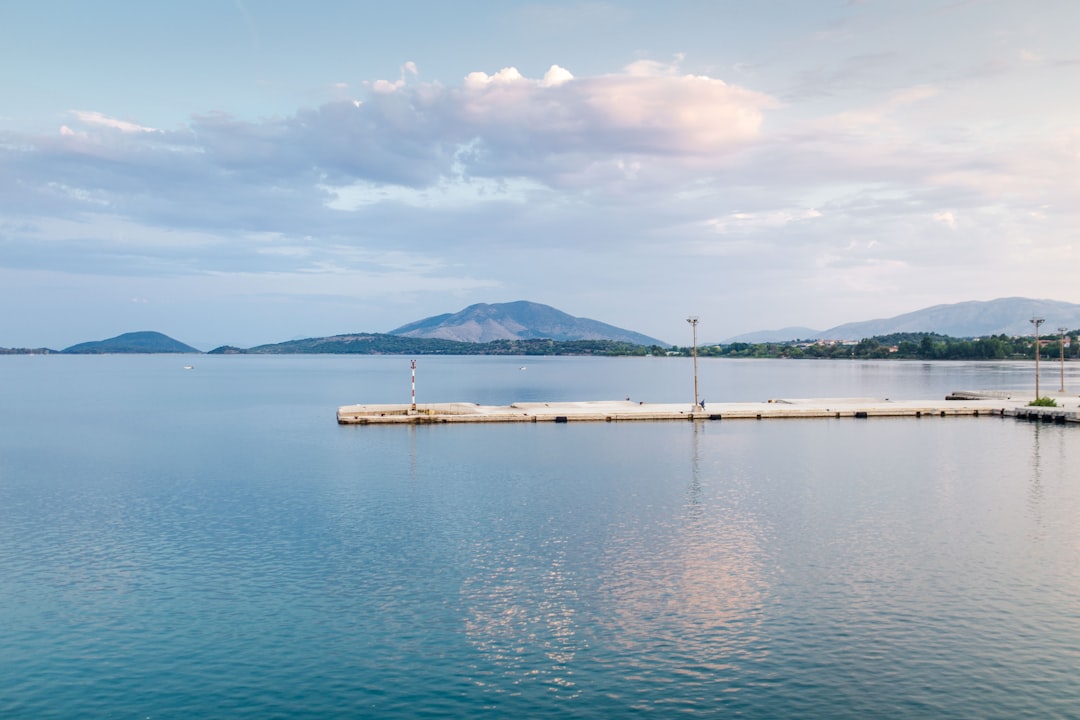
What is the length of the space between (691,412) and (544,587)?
6851 cm

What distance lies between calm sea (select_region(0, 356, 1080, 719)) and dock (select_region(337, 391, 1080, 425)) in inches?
1125

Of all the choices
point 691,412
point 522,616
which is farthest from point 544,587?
point 691,412

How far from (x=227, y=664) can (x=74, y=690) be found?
4.03 m

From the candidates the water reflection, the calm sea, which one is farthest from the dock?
the water reflection

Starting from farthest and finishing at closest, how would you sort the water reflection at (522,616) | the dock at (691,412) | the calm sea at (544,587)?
the dock at (691,412), the water reflection at (522,616), the calm sea at (544,587)

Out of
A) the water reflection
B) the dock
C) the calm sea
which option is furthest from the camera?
the dock

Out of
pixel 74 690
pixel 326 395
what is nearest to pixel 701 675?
pixel 74 690

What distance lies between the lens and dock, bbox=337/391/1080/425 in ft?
319

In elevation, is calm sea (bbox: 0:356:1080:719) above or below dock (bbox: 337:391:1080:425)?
below

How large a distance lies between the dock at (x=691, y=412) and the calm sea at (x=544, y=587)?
28.6 meters

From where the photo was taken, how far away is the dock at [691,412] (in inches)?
3824

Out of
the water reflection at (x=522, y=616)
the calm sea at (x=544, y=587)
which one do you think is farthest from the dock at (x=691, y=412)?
the water reflection at (x=522, y=616)

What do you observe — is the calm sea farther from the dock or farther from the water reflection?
the dock

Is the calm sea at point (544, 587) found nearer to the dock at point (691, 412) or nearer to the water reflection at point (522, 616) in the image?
the water reflection at point (522, 616)
